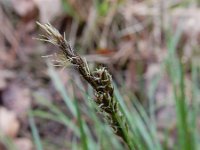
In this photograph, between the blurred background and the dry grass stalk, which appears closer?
the dry grass stalk

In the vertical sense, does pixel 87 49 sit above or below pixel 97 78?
below

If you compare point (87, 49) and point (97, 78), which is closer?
point (97, 78)

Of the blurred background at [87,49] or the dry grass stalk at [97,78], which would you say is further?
the blurred background at [87,49]

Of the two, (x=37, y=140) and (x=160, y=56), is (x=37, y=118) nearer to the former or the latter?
(x=160, y=56)
